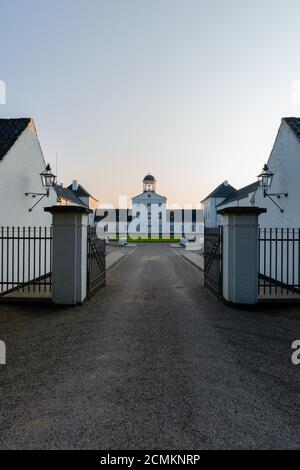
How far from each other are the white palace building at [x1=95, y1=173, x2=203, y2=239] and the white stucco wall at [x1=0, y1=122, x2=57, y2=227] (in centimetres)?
4966

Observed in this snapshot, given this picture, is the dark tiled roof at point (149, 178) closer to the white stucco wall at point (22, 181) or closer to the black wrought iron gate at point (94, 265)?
the white stucco wall at point (22, 181)

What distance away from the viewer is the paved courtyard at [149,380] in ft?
9.74

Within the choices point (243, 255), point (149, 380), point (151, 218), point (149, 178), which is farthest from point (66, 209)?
point (149, 178)

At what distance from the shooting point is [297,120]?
1148 centimetres

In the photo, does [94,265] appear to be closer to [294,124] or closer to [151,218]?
[294,124]

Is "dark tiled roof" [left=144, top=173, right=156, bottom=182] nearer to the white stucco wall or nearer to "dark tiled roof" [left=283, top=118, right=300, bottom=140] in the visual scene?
the white stucco wall

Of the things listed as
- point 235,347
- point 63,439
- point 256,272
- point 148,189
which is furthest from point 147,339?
point 148,189

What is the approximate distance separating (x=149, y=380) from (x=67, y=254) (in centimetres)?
481

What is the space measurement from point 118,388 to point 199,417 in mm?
1096

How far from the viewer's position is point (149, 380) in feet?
13.3

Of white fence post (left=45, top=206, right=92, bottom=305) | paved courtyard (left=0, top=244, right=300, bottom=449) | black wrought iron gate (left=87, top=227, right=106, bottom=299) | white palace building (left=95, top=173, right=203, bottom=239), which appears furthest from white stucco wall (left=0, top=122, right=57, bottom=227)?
white palace building (left=95, top=173, right=203, bottom=239)

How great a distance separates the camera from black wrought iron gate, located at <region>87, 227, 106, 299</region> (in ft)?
29.5

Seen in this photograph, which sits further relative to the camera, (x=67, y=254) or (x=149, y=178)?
(x=149, y=178)
